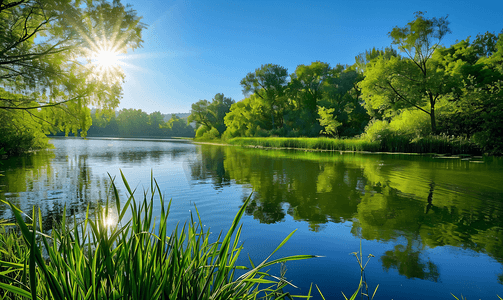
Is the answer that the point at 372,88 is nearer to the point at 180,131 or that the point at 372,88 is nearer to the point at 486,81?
the point at 486,81

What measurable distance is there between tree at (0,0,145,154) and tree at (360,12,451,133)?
28.9 metres

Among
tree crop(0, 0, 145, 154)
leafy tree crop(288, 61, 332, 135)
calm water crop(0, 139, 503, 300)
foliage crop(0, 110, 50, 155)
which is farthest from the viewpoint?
leafy tree crop(288, 61, 332, 135)

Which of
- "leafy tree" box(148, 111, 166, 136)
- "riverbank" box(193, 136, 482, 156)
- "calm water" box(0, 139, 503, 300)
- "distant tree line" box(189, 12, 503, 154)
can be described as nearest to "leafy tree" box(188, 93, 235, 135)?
"distant tree line" box(189, 12, 503, 154)

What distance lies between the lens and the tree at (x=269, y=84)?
196ft

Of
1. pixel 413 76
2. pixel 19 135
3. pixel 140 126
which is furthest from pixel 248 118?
pixel 140 126

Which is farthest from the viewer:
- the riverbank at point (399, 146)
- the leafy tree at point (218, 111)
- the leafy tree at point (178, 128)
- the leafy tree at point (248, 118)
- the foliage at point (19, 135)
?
the leafy tree at point (178, 128)

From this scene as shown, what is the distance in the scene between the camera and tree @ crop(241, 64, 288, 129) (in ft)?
196

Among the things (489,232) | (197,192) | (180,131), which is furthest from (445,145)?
(180,131)

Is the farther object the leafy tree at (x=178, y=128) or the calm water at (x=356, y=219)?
the leafy tree at (x=178, y=128)

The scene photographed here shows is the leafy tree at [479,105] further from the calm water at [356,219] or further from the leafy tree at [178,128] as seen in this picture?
the leafy tree at [178,128]

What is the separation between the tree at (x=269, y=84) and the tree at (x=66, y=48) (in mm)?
52687

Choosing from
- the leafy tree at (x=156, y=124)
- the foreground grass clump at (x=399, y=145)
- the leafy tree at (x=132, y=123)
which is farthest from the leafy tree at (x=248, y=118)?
the leafy tree at (x=132, y=123)

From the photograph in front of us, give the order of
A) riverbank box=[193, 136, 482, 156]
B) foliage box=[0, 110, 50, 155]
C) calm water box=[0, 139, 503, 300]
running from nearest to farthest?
calm water box=[0, 139, 503, 300] < foliage box=[0, 110, 50, 155] < riverbank box=[193, 136, 482, 156]

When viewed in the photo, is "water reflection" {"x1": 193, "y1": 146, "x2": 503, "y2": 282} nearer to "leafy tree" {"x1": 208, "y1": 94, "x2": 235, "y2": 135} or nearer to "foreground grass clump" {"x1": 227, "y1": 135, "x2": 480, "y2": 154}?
"foreground grass clump" {"x1": 227, "y1": 135, "x2": 480, "y2": 154}
